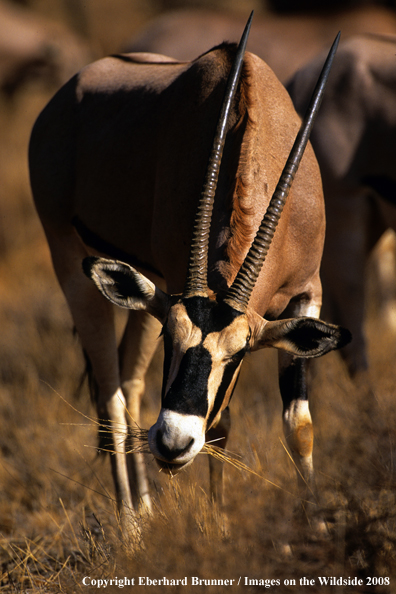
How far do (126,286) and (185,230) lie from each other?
53 cm

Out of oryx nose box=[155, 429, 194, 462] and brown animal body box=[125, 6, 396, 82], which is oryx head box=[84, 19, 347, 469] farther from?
brown animal body box=[125, 6, 396, 82]

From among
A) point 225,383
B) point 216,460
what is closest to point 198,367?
point 225,383

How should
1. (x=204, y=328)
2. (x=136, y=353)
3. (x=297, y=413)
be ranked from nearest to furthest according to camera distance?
(x=204, y=328)
(x=297, y=413)
(x=136, y=353)

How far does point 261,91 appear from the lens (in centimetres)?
364

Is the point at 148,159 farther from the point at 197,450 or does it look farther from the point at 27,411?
the point at 27,411

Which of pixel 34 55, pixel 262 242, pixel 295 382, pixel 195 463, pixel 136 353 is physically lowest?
pixel 195 463

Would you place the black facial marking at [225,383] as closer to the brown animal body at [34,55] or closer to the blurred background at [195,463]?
the blurred background at [195,463]

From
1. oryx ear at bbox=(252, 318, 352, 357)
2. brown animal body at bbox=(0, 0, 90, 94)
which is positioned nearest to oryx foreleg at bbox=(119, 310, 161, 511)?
oryx ear at bbox=(252, 318, 352, 357)

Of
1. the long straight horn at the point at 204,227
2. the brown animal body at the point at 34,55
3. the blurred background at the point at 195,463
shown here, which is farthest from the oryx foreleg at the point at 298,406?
the brown animal body at the point at 34,55

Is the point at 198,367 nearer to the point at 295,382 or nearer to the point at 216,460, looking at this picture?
the point at 295,382

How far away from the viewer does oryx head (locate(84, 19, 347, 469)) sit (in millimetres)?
2602

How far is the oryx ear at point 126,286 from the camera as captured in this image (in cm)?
307

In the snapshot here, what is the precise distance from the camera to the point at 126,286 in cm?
314

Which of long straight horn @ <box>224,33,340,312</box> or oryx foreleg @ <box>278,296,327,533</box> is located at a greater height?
long straight horn @ <box>224,33,340,312</box>
